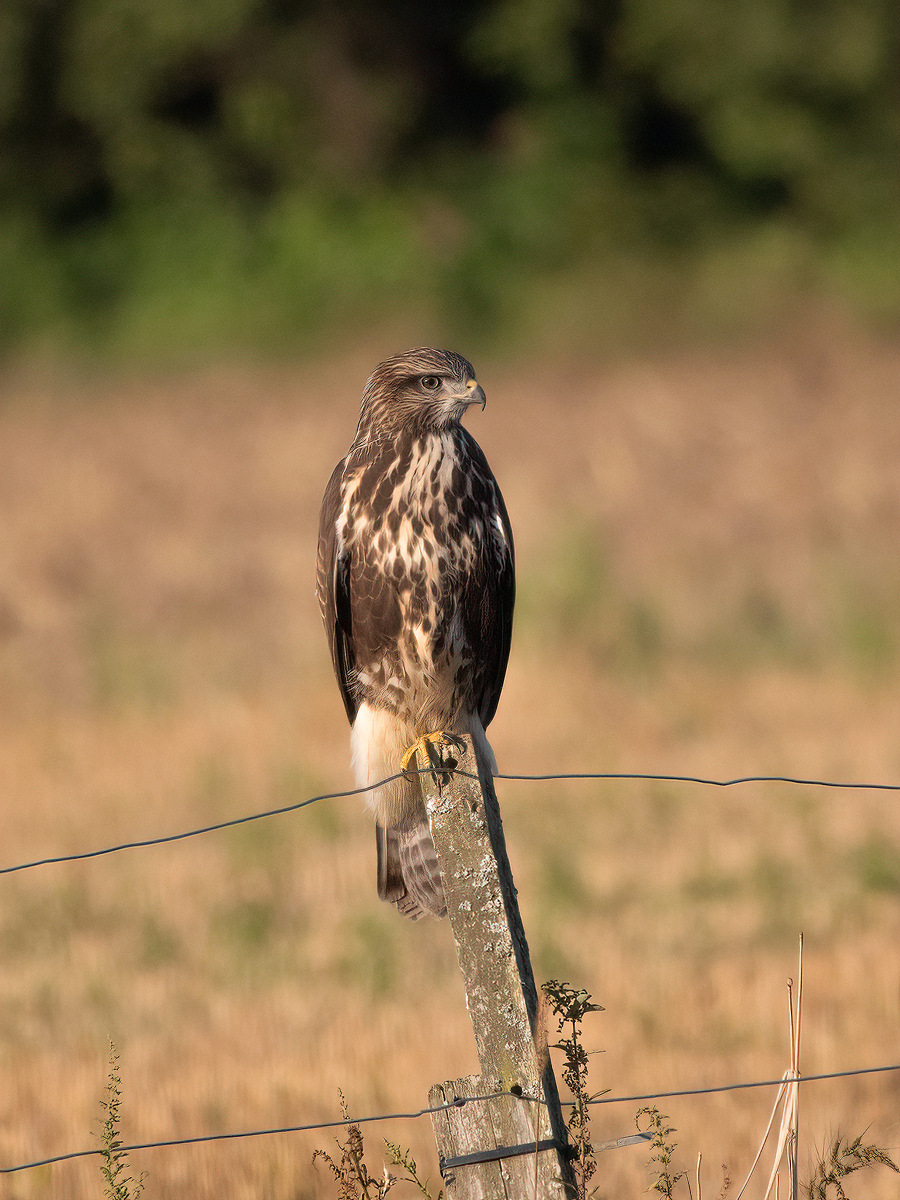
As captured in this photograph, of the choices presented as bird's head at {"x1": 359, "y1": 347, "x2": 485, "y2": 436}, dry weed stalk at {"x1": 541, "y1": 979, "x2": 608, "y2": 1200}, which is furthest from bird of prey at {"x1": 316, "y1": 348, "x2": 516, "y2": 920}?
dry weed stalk at {"x1": 541, "y1": 979, "x2": 608, "y2": 1200}

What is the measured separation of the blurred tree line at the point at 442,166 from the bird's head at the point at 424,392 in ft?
58.2

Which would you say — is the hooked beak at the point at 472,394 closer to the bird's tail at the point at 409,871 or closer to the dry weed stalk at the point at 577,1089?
the bird's tail at the point at 409,871

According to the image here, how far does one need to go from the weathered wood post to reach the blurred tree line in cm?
1921

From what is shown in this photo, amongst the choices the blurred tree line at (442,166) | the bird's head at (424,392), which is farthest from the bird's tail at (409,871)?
the blurred tree line at (442,166)

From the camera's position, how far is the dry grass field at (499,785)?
16.9ft

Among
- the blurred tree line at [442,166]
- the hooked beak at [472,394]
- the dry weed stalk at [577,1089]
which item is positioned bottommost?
the dry weed stalk at [577,1089]

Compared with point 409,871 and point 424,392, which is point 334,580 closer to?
point 424,392

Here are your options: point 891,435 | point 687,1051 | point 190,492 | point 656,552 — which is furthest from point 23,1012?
point 891,435

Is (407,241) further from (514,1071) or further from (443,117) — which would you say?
(514,1071)

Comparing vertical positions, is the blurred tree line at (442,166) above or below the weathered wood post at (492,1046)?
above

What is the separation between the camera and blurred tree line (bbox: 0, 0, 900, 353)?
2266 centimetres

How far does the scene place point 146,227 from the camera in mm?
25297

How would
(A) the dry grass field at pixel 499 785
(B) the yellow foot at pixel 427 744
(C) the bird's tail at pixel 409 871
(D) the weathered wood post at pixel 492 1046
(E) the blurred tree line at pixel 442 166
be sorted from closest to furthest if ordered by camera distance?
1. (D) the weathered wood post at pixel 492 1046
2. (B) the yellow foot at pixel 427 744
3. (C) the bird's tail at pixel 409 871
4. (A) the dry grass field at pixel 499 785
5. (E) the blurred tree line at pixel 442 166

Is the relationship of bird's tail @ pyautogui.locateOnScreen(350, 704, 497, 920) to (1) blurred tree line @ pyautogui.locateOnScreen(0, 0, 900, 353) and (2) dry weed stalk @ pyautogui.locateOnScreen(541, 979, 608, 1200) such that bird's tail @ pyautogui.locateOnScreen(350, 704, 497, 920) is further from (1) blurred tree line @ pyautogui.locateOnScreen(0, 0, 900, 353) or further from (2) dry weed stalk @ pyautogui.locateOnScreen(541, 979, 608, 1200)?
(1) blurred tree line @ pyautogui.locateOnScreen(0, 0, 900, 353)
